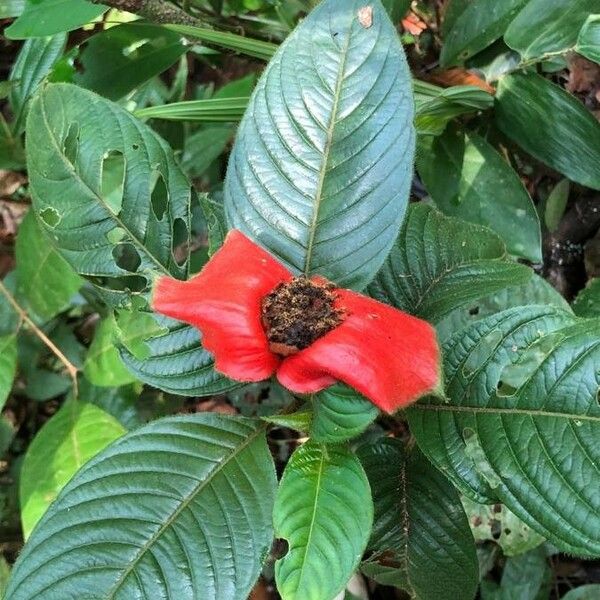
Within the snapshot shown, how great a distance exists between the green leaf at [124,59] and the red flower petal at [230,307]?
71 centimetres

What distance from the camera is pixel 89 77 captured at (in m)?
1.27

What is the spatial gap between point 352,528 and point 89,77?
95 centimetres

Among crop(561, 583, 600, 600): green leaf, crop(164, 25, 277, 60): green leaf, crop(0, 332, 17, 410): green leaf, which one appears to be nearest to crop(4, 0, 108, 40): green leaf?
crop(164, 25, 277, 60): green leaf

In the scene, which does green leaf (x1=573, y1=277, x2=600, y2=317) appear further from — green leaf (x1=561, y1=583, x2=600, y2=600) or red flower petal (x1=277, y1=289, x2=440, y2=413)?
red flower petal (x1=277, y1=289, x2=440, y2=413)

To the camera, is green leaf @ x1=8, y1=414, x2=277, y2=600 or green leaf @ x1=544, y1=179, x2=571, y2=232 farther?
green leaf @ x1=544, y1=179, x2=571, y2=232

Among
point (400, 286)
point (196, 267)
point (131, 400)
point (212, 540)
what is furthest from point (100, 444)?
point (400, 286)

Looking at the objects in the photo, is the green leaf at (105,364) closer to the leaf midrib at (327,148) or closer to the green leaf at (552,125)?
the leaf midrib at (327,148)

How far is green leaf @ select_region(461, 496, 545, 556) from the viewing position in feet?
3.81

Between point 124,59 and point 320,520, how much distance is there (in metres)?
0.92

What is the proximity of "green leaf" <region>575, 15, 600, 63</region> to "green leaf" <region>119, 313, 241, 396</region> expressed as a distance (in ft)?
2.10

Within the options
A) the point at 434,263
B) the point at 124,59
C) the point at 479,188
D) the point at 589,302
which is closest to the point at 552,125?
the point at 479,188

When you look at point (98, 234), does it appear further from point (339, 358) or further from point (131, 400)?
point (131, 400)

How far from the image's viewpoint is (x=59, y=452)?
1.15 metres

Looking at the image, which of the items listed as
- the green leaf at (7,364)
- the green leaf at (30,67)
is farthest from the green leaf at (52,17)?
the green leaf at (7,364)
